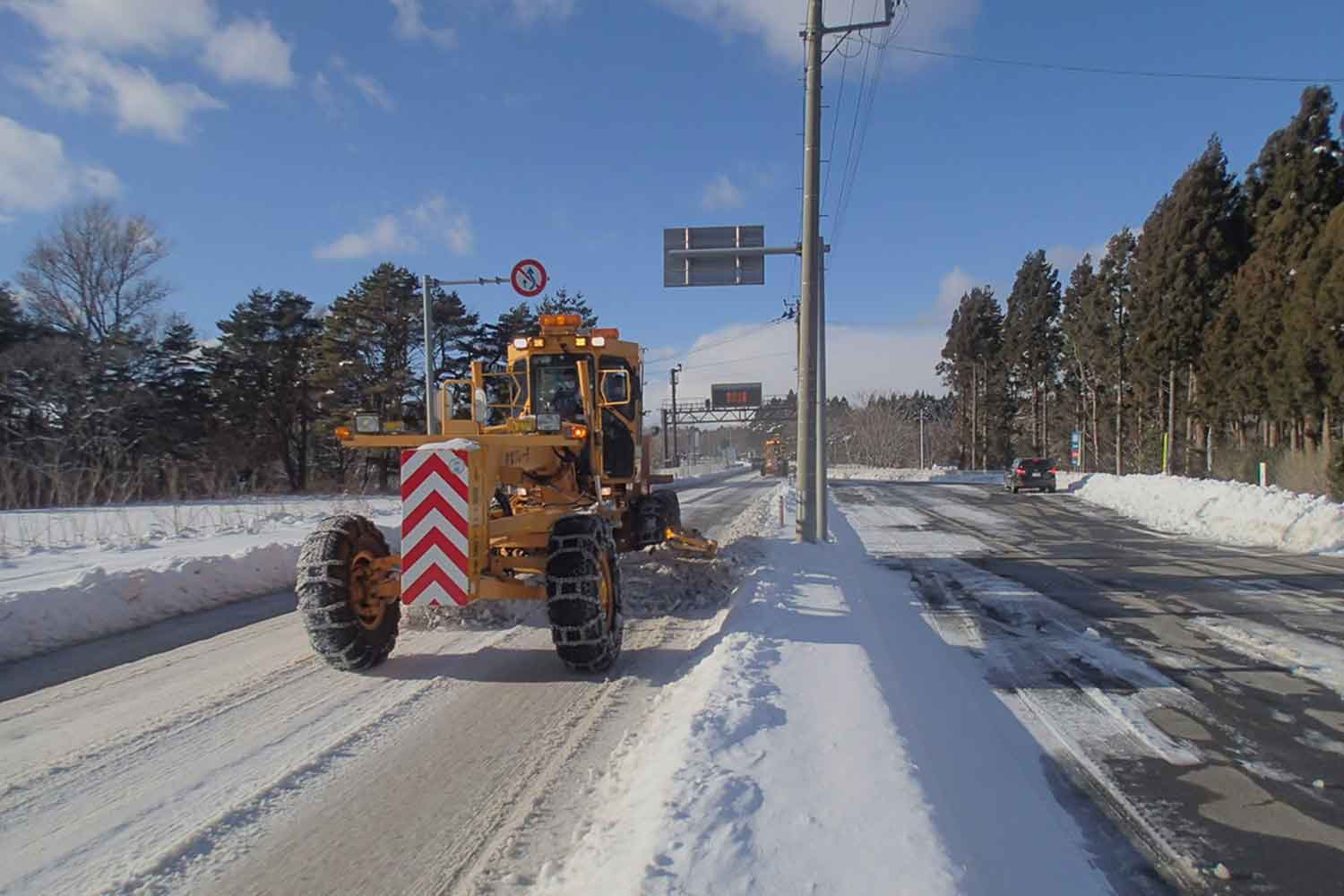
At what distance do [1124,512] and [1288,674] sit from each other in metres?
19.0

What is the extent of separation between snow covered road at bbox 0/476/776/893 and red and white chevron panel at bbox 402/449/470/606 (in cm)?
75

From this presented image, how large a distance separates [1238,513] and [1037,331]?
153ft

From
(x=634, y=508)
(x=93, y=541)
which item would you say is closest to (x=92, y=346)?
(x=93, y=541)

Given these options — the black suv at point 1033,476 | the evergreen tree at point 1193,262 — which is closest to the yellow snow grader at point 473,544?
the black suv at point 1033,476

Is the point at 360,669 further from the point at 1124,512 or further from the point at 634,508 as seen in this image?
the point at 1124,512

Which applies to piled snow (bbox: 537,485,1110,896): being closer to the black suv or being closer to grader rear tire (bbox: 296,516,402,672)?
grader rear tire (bbox: 296,516,402,672)

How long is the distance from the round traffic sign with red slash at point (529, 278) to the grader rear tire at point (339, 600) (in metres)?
10.6

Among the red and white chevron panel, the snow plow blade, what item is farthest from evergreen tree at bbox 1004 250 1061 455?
the red and white chevron panel

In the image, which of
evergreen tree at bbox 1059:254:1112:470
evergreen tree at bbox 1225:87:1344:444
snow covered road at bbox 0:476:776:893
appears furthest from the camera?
evergreen tree at bbox 1059:254:1112:470

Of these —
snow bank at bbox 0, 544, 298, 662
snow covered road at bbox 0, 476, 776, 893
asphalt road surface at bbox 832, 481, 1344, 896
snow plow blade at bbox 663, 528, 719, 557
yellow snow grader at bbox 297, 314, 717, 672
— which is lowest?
asphalt road surface at bbox 832, 481, 1344, 896

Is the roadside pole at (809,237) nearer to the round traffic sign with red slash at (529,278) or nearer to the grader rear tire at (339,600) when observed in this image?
the round traffic sign with red slash at (529,278)

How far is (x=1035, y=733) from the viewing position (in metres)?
5.02

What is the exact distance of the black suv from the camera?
34.4m

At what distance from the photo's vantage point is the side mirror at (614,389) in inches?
352
